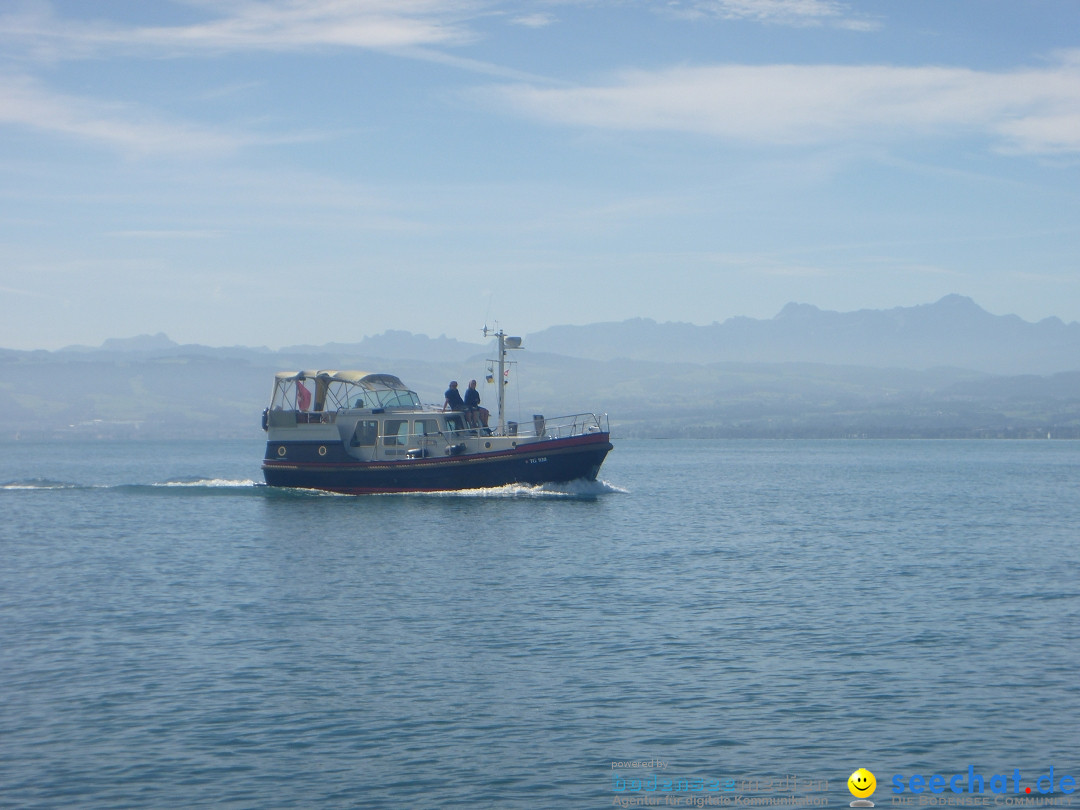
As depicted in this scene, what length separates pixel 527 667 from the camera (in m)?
22.3

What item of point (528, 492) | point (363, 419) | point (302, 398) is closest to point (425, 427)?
point (363, 419)

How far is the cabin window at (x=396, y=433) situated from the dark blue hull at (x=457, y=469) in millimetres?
1209

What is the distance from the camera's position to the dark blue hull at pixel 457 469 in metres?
53.9

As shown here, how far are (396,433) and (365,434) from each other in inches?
64.2

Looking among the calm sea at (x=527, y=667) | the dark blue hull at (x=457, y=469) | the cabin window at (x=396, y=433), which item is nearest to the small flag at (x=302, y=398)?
the dark blue hull at (x=457, y=469)

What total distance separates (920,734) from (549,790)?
632cm

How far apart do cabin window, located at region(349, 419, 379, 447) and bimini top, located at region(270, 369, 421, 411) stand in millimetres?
1167

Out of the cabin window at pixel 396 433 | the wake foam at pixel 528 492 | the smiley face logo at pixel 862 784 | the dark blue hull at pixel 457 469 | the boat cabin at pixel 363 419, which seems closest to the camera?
the smiley face logo at pixel 862 784

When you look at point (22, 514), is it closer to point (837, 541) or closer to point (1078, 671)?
point (837, 541)

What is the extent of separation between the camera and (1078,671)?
21375 millimetres

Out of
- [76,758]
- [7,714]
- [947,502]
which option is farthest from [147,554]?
[947,502]

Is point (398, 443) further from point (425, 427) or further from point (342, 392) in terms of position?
point (342, 392)

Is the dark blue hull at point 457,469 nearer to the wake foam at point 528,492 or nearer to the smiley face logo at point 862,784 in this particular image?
the wake foam at point 528,492

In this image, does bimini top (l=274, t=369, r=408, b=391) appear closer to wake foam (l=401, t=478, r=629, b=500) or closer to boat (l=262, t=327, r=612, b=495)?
boat (l=262, t=327, r=612, b=495)
